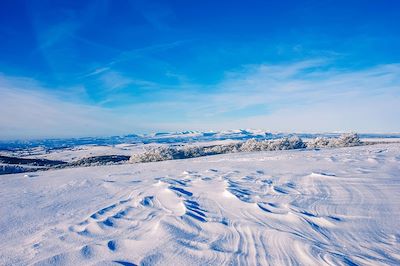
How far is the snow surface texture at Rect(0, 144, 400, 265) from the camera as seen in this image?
8.41ft

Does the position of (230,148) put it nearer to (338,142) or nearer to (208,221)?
(338,142)

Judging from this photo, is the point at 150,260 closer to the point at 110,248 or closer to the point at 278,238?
the point at 110,248

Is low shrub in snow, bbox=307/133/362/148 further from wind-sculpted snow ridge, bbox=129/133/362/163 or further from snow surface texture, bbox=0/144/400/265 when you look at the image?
snow surface texture, bbox=0/144/400/265

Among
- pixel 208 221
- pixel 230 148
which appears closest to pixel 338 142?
pixel 230 148

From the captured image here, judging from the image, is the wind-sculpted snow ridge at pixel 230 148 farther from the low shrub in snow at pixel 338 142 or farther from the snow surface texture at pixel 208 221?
the snow surface texture at pixel 208 221

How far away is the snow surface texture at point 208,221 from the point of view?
8.41ft

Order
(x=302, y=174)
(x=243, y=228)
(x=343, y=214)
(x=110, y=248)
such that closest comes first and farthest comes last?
(x=110, y=248) < (x=243, y=228) < (x=343, y=214) < (x=302, y=174)

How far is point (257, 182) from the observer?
5.64 meters

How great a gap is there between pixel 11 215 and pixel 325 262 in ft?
11.4

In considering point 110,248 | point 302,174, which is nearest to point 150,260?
point 110,248

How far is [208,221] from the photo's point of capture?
3477mm

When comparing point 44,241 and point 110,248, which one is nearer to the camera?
point 110,248

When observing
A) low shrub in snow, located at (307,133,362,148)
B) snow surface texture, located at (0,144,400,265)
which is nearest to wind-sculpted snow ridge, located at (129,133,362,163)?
low shrub in snow, located at (307,133,362,148)

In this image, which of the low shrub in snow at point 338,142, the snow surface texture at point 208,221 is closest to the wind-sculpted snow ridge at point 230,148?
the low shrub in snow at point 338,142
